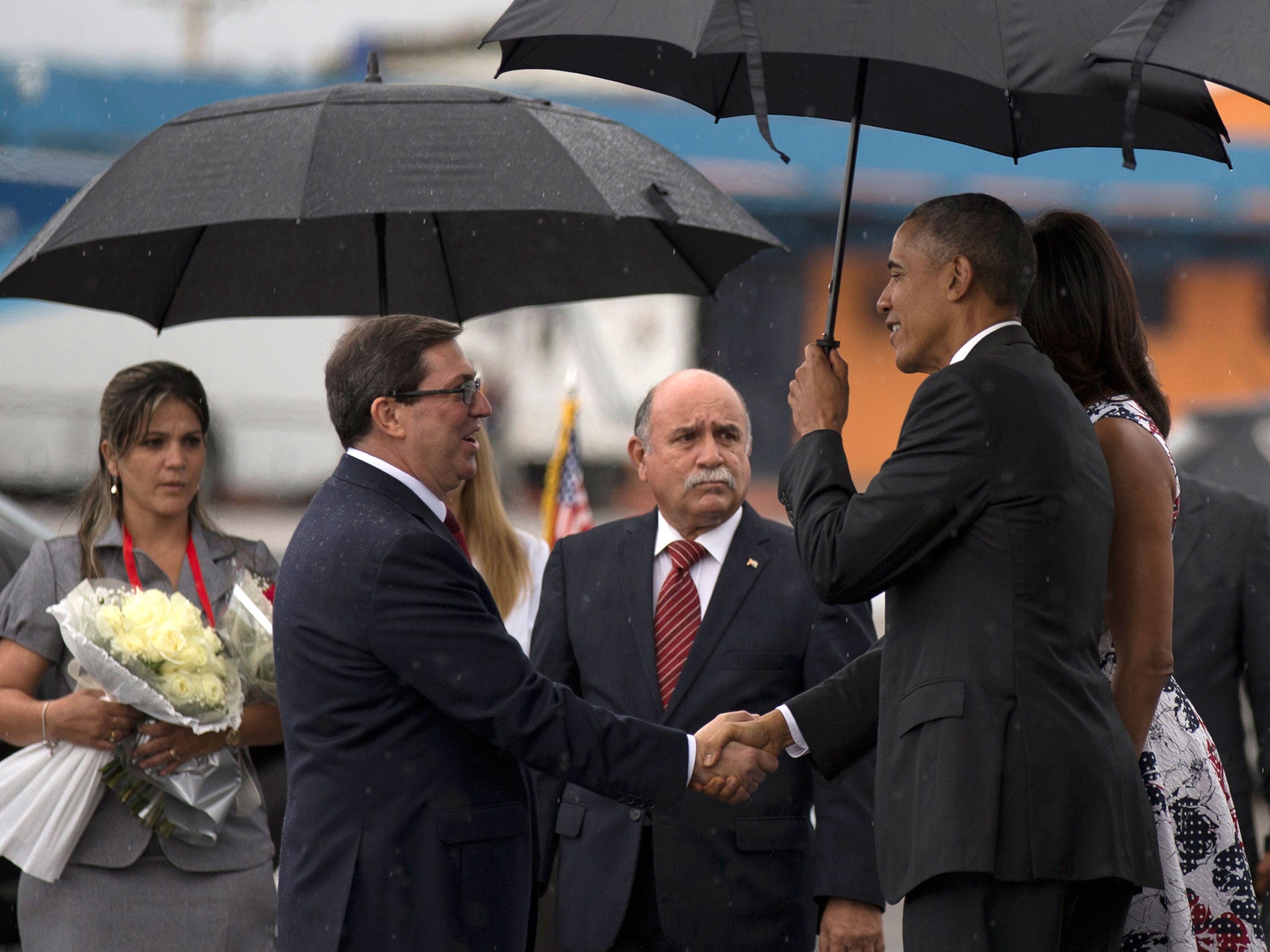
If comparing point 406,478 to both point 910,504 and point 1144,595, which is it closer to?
point 910,504

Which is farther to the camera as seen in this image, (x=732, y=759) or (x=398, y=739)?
(x=732, y=759)

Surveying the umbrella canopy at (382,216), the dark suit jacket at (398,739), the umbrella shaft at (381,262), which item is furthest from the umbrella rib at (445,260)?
the dark suit jacket at (398,739)

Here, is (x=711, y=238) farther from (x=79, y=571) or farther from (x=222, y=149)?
(x=79, y=571)

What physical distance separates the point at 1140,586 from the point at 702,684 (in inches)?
51.8

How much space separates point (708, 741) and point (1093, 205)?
62.7 feet


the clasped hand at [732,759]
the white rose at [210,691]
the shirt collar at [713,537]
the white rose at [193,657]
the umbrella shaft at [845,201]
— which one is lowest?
the clasped hand at [732,759]

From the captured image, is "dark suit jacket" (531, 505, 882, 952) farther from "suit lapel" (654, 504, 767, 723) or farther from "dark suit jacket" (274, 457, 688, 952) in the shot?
"dark suit jacket" (274, 457, 688, 952)

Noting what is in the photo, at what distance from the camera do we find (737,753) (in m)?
3.66

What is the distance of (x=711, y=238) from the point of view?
182 inches

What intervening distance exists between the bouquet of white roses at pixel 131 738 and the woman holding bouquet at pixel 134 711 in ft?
0.19

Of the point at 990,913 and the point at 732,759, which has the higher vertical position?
the point at 732,759

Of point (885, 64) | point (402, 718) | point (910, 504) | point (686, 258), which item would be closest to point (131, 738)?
point (402, 718)

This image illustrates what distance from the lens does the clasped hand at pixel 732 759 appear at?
3.61 m

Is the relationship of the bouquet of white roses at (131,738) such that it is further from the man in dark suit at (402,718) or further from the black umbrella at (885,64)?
the black umbrella at (885,64)
